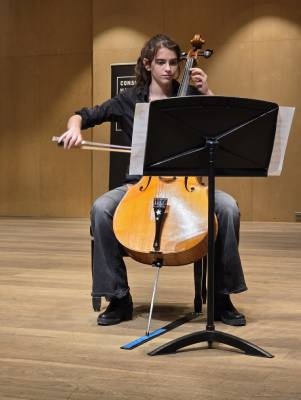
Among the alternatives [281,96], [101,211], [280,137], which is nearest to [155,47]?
[101,211]

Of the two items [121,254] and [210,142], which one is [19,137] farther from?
[210,142]

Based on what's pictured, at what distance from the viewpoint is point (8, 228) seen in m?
6.73

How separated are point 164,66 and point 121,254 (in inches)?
31.0

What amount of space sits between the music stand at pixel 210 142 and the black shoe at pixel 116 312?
478mm

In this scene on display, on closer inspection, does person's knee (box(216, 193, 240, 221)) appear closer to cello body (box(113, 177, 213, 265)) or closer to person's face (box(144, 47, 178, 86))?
cello body (box(113, 177, 213, 265))

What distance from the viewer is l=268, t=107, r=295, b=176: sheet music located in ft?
6.86

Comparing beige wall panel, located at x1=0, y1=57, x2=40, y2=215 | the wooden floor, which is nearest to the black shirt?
the wooden floor

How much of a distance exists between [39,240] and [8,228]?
1.22m

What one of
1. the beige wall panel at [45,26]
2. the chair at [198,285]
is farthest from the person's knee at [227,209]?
the beige wall panel at [45,26]

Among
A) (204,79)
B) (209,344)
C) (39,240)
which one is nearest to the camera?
(209,344)

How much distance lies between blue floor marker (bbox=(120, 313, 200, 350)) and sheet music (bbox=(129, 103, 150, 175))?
584 mm

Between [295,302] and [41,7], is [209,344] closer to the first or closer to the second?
[295,302]

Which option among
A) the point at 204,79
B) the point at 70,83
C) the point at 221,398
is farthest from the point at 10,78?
the point at 221,398

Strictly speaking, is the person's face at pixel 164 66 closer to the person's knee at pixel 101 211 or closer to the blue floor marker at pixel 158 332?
the person's knee at pixel 101 211
